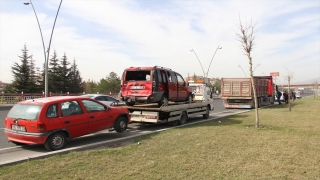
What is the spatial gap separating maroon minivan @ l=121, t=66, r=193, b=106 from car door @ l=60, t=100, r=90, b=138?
315 centimetres

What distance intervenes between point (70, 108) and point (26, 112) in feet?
3.66

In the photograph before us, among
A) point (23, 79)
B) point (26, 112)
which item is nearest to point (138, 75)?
point (26, 112)

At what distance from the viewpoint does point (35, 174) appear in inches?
191

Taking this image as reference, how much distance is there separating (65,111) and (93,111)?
1.01 metres

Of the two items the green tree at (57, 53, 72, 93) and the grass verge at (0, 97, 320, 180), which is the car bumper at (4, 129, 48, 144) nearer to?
the grass verge at (0, 97, 320, 180)

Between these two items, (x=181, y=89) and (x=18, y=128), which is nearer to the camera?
(x=18, y=128)

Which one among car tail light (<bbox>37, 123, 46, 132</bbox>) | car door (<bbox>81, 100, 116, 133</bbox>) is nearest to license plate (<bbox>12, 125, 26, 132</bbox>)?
car tail light (<bbox>37, 123, 46, 132</bbox>)

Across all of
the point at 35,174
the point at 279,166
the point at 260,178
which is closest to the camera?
the point at 260,178

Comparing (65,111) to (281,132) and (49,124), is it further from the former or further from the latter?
(281,132)

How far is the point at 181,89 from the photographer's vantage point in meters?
12.7

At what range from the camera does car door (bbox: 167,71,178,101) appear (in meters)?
11.6

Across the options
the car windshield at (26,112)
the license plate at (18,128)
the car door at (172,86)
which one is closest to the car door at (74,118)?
the car windshield at (26,112)

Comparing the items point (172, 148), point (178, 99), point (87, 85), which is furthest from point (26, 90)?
point (172, 148)

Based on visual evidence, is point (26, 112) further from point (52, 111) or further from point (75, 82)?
point (75, 82)
